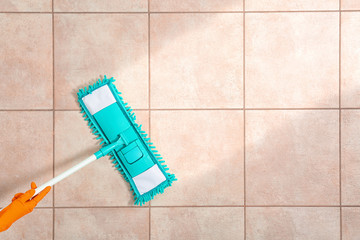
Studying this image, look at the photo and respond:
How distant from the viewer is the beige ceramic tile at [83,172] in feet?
3.69

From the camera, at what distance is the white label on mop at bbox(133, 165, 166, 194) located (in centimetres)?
109

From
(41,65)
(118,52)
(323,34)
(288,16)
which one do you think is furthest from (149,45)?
(323,34)

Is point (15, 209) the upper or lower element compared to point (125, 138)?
lower

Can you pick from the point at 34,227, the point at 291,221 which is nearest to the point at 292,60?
the point at 291,221

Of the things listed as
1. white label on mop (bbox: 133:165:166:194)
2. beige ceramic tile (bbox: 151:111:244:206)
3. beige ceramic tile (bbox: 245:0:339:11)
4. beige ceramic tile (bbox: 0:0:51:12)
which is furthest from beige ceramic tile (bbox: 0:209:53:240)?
beige ceramic tile (bbox: 245:0:339:11)

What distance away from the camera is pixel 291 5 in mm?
1116

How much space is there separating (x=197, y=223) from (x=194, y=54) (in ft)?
2.13

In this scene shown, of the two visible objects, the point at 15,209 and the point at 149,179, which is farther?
the point at 149,179

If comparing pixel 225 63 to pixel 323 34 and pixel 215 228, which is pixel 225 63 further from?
pixel 215 228

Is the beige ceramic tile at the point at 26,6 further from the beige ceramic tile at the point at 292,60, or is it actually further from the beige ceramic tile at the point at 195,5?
the beige ceramic tile at the point at 292,60

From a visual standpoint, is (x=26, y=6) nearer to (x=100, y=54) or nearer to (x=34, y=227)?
(x=100, y=54)

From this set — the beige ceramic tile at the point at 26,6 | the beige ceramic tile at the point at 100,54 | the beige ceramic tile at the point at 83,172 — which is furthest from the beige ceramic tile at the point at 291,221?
the beige ceramic tile at the point at 26,6

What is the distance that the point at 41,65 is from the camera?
112 centimetres

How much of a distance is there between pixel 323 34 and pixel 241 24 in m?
0.31
